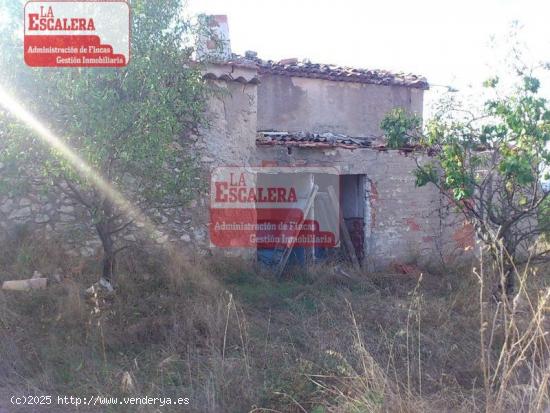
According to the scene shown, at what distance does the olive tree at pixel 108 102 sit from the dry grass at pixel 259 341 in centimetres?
126

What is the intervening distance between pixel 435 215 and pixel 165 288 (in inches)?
213

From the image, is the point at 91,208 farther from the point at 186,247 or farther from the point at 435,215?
the point at 435,215

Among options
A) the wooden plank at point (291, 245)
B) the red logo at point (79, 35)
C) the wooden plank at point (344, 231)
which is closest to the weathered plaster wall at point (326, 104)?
the wooden plank at point (344, 231)

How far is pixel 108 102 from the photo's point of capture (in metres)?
4.88

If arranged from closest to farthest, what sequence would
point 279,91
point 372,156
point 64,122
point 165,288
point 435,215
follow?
point 64,122, point 165,288, point 372,156, point 435,215, point 279,91

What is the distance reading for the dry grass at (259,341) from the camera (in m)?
3.68

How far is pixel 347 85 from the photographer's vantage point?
40.7 feet

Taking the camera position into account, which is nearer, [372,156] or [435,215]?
[372,156]

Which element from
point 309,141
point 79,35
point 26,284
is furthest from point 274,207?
point 79,35

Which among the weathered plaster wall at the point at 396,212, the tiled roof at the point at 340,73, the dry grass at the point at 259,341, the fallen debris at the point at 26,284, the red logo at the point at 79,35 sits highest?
the tiled roof at the point at 340,73

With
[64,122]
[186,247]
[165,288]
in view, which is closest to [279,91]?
[186,247]

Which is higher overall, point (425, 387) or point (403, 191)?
point (403, 191)

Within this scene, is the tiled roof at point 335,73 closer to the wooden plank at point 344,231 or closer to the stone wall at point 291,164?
the stone wall at point 291,164

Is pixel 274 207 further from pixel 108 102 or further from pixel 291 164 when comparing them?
pixel 108 102
